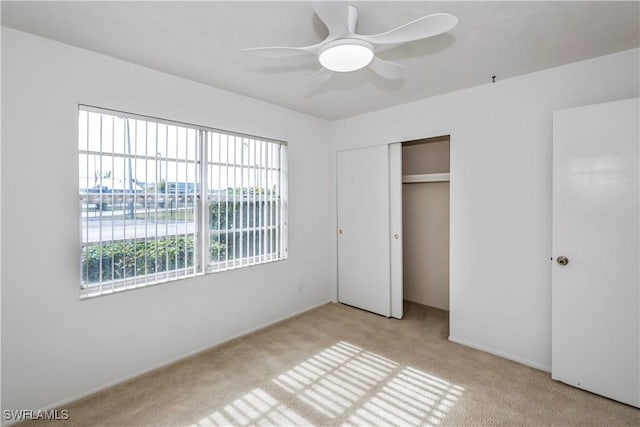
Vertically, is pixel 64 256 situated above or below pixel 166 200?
below

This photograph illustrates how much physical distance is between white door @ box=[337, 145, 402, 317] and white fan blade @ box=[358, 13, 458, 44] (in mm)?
2024

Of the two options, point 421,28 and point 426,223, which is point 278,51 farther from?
point 426,223

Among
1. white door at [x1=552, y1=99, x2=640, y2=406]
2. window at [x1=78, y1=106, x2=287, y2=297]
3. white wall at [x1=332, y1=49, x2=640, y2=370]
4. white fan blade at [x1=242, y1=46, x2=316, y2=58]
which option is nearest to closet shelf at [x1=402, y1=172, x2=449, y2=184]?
white wall at [x1=332, y1=49, x2=640, y2=370]

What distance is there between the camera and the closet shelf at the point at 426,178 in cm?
360

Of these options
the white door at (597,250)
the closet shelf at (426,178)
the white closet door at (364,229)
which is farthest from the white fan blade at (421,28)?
the closet shelf at (426,178)

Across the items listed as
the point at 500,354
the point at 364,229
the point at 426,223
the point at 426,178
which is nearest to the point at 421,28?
the point at 426,178

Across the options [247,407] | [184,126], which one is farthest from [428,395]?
[184,126]

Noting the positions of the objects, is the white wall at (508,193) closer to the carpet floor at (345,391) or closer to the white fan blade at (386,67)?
the carpet floor at (345,391)

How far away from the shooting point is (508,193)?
2.72 metres

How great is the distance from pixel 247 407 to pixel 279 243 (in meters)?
1.80

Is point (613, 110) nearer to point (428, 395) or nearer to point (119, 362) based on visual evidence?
point (428, 395)

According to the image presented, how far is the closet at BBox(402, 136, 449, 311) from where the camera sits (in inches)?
153

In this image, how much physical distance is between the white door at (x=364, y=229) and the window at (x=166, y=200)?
3.32 feet

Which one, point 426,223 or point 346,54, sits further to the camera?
point 426,223
